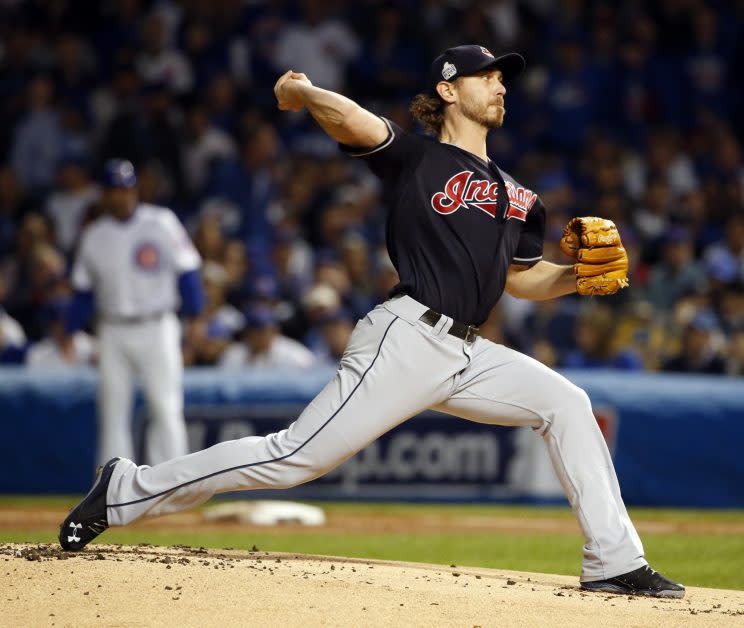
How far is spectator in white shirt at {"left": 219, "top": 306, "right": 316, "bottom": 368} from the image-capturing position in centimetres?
1067

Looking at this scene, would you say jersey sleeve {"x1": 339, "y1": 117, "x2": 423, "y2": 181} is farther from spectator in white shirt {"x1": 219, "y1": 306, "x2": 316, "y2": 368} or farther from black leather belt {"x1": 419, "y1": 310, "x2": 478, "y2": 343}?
spectator in white shirt {"x1": 219, "y1": 306, "x2": 316, "y2": 368}

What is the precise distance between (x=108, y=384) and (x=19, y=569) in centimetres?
445

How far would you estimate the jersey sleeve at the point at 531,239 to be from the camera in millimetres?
5281

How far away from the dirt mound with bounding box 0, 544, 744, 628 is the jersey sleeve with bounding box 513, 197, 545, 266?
1.25 meters

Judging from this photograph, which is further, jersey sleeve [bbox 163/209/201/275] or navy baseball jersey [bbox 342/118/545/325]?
jersey sleeve [bbox 163/209/201/275]

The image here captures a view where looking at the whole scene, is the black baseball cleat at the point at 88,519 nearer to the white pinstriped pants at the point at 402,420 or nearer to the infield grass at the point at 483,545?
the white pinstriped pants at the point at 402,420

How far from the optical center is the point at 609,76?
14148 mm

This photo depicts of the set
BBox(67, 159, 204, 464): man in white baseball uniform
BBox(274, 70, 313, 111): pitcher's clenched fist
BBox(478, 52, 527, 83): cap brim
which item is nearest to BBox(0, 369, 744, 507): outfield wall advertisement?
BBox(67, 159, 204, 464): man in white baseball uniform

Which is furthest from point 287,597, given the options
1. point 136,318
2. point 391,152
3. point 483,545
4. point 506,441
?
point 506,441

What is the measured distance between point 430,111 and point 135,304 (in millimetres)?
4351

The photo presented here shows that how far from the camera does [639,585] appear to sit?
191 inches

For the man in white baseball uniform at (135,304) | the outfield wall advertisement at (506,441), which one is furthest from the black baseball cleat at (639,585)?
the outfield wall advertisement at (506,441)

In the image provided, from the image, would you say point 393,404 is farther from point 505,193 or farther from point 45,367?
point 45,367

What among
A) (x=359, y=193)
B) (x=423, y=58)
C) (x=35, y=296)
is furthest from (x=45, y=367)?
(x=423, y=58)
